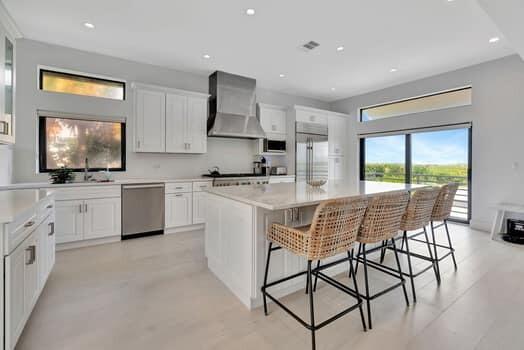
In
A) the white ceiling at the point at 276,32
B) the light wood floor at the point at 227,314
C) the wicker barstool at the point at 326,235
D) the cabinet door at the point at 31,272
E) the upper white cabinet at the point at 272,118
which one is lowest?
the light wood floor at the point at 227,314

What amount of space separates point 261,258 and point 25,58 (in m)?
4.39

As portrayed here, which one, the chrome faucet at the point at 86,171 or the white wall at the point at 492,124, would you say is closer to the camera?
the chrome faucet at the point at 86,171

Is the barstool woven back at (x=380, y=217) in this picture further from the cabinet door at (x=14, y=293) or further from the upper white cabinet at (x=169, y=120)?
the upper white cabinet at (x=169, y=120)

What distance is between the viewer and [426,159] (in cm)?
511

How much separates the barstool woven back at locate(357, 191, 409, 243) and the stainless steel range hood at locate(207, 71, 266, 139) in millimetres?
3403

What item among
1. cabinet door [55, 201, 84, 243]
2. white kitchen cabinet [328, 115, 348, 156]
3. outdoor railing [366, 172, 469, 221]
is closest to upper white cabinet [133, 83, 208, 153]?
cabinet door [55, 201, 84, 243]

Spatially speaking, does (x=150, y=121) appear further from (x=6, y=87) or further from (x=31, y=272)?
(x=31, y=272)

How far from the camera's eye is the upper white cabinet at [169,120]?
4.07 meters

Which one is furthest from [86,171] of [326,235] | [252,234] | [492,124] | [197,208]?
[492,124]

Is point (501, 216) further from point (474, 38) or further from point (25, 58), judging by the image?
point (25, 58)

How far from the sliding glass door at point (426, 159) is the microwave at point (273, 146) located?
2.29 metres

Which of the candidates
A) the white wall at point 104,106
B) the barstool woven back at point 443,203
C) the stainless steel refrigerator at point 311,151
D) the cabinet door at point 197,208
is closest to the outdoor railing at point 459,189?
the stainless steel refrigerator at point 311,151

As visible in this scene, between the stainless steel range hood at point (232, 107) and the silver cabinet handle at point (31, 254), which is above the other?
the stainless steel range hood at point (232, 107)

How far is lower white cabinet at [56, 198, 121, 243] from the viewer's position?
3.25m
